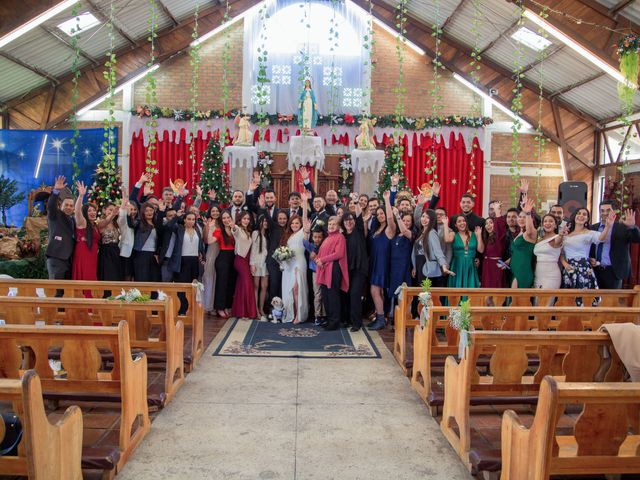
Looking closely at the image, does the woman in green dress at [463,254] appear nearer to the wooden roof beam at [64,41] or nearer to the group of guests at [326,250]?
the group of guests at [326,250]

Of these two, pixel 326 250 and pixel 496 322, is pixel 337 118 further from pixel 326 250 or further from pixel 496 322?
pixel 496 322

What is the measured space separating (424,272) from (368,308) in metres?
1.23

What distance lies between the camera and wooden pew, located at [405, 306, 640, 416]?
3.59m

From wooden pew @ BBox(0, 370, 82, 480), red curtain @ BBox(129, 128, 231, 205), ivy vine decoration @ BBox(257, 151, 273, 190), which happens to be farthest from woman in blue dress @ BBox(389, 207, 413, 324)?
red curtain @ BBox(129, 128, 231, 205)

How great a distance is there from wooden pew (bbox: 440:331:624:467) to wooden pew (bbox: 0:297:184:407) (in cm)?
190

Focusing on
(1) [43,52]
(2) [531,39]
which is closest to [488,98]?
(2) [531,39]

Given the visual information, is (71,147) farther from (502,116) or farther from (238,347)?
(502,116)

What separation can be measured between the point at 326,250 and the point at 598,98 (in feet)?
28.5

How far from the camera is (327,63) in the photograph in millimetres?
12836

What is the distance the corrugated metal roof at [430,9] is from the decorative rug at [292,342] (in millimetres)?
8065

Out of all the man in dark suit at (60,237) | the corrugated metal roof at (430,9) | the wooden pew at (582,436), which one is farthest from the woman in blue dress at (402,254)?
the corrugated metal roof at (430,9)

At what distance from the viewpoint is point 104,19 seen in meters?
10.7

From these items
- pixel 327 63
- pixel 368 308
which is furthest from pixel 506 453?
pixel 327 63

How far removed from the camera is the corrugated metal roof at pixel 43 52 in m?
10.1
